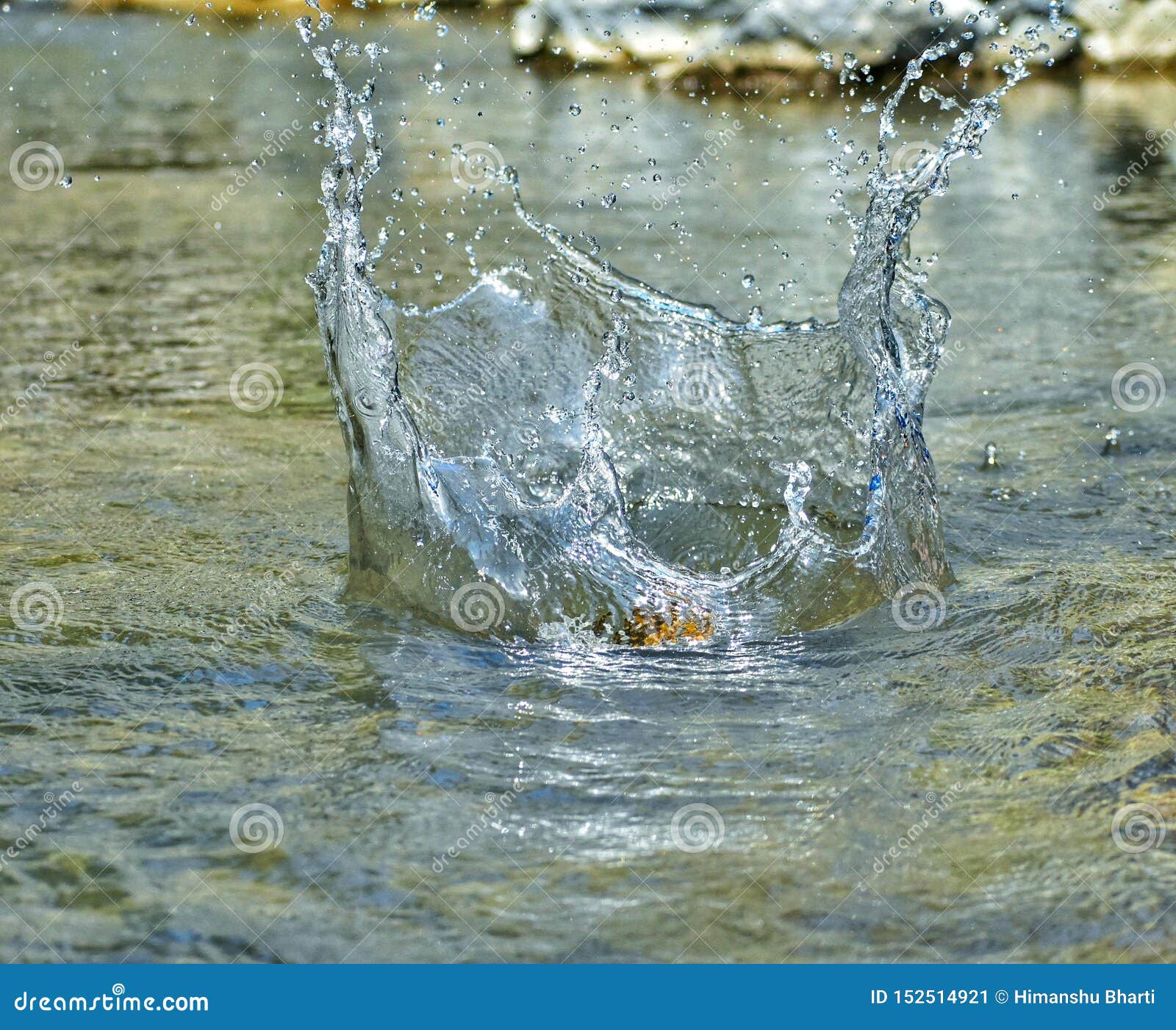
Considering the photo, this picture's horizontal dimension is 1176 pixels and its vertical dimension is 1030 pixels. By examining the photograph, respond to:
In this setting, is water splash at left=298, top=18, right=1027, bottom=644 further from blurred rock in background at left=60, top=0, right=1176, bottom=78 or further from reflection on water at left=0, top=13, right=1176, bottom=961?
blurred rock in background at left=60, top=0, right=1176, bottom=78

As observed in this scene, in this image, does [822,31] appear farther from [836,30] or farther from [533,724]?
[533,724]

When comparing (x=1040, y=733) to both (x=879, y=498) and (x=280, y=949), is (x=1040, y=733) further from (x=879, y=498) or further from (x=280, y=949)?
(x=280, y=949)

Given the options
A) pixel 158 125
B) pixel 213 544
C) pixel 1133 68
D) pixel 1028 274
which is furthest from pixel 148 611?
pixel 1133 68

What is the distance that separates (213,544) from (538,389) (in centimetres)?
121

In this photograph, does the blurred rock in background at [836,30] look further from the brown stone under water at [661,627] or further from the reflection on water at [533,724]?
the brown stone under water at [661,627]

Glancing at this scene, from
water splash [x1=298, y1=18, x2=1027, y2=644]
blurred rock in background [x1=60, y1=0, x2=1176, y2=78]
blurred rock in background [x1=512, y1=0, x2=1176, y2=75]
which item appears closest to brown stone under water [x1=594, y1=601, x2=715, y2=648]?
Result: water splash [x1=298, y1=18, x2=1027, y2=644]

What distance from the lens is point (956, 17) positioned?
1689 centimetres

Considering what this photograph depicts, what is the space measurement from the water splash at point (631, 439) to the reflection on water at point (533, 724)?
0.54ft

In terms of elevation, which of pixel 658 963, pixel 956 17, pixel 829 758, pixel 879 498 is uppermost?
pixel 956 17

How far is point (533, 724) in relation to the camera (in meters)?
3.23

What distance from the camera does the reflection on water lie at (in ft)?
8.29

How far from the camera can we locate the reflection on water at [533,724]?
253 centimetres

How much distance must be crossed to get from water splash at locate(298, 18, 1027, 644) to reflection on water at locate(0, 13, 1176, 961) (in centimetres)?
16

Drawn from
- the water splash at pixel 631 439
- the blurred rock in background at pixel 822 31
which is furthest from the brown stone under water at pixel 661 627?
the blurred rock in background at pixel 822 31
